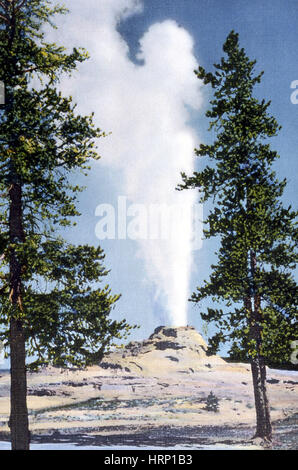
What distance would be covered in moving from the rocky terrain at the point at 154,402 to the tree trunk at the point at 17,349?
6.76 metres

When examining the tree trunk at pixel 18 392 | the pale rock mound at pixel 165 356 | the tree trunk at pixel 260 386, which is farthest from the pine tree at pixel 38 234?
the pale rock mound at pixel 165 356

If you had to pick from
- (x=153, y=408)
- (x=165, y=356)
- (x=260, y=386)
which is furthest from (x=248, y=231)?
(x=165, y=356)

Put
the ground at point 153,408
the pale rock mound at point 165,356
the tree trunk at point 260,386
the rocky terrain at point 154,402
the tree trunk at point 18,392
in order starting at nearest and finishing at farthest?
the tree trunk at point 18,392, the tree trunk at point 260,386, the ground at point 153,408, the rocky terrain at point 154,402, the pale rock mound at point 165,356

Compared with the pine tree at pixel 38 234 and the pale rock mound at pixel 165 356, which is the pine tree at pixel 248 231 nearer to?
the pine tree at pixel 38 234

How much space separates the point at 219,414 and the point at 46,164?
19.6m

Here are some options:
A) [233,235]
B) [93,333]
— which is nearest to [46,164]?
[93,333]

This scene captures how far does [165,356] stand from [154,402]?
31.1 ft

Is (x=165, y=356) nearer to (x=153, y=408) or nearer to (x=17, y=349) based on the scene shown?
(x=153, y=408)

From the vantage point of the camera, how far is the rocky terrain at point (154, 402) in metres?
20.1

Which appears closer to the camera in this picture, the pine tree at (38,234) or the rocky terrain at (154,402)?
the pine tree at (38,234)

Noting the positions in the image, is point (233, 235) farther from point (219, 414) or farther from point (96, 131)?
point (219, 414)

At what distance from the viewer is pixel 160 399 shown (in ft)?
88.3
